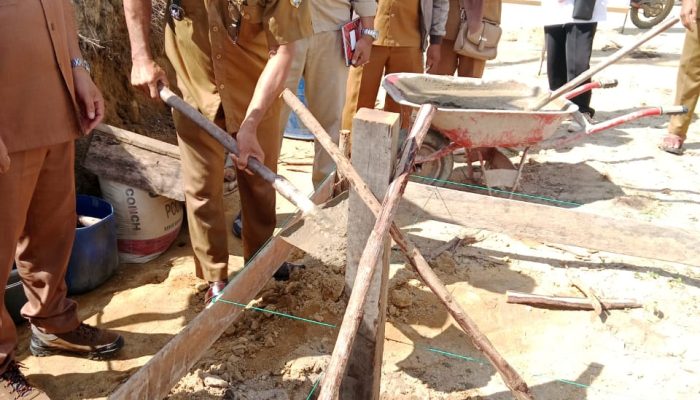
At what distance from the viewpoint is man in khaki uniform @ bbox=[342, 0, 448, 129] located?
426 centimetres

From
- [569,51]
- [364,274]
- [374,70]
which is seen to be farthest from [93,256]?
[569,51]

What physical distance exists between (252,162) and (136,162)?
4.80 ft

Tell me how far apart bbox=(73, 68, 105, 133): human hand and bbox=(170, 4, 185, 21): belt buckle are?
1.56ft

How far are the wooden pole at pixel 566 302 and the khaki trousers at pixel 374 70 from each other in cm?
191

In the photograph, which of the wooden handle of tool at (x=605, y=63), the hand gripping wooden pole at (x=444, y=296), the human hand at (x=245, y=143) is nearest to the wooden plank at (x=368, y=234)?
the hand gripping wooden pole at (x=444, y=296)

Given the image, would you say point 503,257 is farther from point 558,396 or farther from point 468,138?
point 558,396

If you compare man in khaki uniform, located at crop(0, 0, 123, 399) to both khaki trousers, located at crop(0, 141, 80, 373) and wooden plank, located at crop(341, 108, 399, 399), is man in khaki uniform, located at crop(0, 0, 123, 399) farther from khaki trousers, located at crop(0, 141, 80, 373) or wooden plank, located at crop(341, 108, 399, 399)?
wooden plank, located at crop(341, 108, 399, 399)

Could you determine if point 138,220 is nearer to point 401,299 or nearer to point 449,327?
point 401,299

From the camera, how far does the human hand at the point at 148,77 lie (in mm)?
2604

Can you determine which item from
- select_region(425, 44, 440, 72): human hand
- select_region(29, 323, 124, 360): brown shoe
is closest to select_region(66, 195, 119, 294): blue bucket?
select_region(29, 323, 124, 360): brown shoe

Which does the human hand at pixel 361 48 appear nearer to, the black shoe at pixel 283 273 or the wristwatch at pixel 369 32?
the wristwatch at pixel 369 32

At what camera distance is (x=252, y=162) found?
7.84 ft

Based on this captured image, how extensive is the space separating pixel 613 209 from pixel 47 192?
4046 mm

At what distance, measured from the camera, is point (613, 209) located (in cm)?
461
